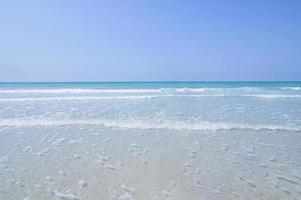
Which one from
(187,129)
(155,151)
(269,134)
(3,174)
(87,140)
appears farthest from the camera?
(187,129)

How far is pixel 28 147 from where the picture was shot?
14.5 feet

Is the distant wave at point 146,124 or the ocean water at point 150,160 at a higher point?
the distant wave at point 146,124

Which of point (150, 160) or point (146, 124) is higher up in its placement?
point (146, 124)

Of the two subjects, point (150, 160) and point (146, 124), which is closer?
point (150, 160)

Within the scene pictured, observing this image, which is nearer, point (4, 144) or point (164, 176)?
point (164, 176)

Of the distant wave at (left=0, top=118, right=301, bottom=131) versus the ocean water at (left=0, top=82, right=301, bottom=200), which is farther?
the distant wave at (left=0, top=118, right=301, bottom=131)

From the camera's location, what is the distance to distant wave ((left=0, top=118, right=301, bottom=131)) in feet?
19.8

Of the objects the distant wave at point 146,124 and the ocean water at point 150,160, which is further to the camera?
the distant wave at point 146,124

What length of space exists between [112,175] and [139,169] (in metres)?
0.50

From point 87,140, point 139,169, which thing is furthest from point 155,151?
point 87,140

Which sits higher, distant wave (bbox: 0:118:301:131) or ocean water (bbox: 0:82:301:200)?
distant wave (bbox: 0:118:301:131)

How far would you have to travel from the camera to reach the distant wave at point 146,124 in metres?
6.02

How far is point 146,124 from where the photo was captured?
635cm

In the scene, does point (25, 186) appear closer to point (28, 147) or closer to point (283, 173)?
point (28, 147)
